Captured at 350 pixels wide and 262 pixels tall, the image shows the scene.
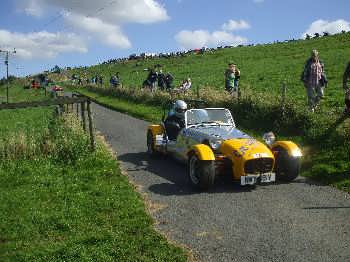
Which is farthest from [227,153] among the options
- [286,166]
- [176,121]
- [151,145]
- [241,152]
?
[151,145]

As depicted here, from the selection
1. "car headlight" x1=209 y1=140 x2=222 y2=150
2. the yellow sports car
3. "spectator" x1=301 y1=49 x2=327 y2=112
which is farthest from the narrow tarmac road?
"spectator" x1=301 y1=49 x2=327 y2=112

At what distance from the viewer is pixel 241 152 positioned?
10.4 meters

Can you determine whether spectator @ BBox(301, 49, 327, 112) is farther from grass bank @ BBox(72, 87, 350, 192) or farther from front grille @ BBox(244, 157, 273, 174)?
front grille @ BBox(244, 157, 273, 174)

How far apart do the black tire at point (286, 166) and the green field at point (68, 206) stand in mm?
3497

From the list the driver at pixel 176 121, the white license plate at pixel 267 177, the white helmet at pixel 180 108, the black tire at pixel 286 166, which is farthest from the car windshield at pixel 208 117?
the white license plate at pixel 267 177

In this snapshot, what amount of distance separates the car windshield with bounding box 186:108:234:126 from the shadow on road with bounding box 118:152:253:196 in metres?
1.39

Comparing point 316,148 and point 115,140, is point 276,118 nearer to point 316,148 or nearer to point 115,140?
point 316,148

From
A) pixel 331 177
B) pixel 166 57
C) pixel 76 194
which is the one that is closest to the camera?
pixel 76 194

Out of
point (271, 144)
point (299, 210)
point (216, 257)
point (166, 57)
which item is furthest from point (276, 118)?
point (166, 57)

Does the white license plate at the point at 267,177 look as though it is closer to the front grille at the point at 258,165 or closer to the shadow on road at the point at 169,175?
the front grille at the point at 258,165

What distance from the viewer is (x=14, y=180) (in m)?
11.7

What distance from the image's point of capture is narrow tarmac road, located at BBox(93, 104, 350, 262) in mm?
7113

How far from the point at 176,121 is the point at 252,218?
5.74m

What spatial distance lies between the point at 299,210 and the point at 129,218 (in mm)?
3331
